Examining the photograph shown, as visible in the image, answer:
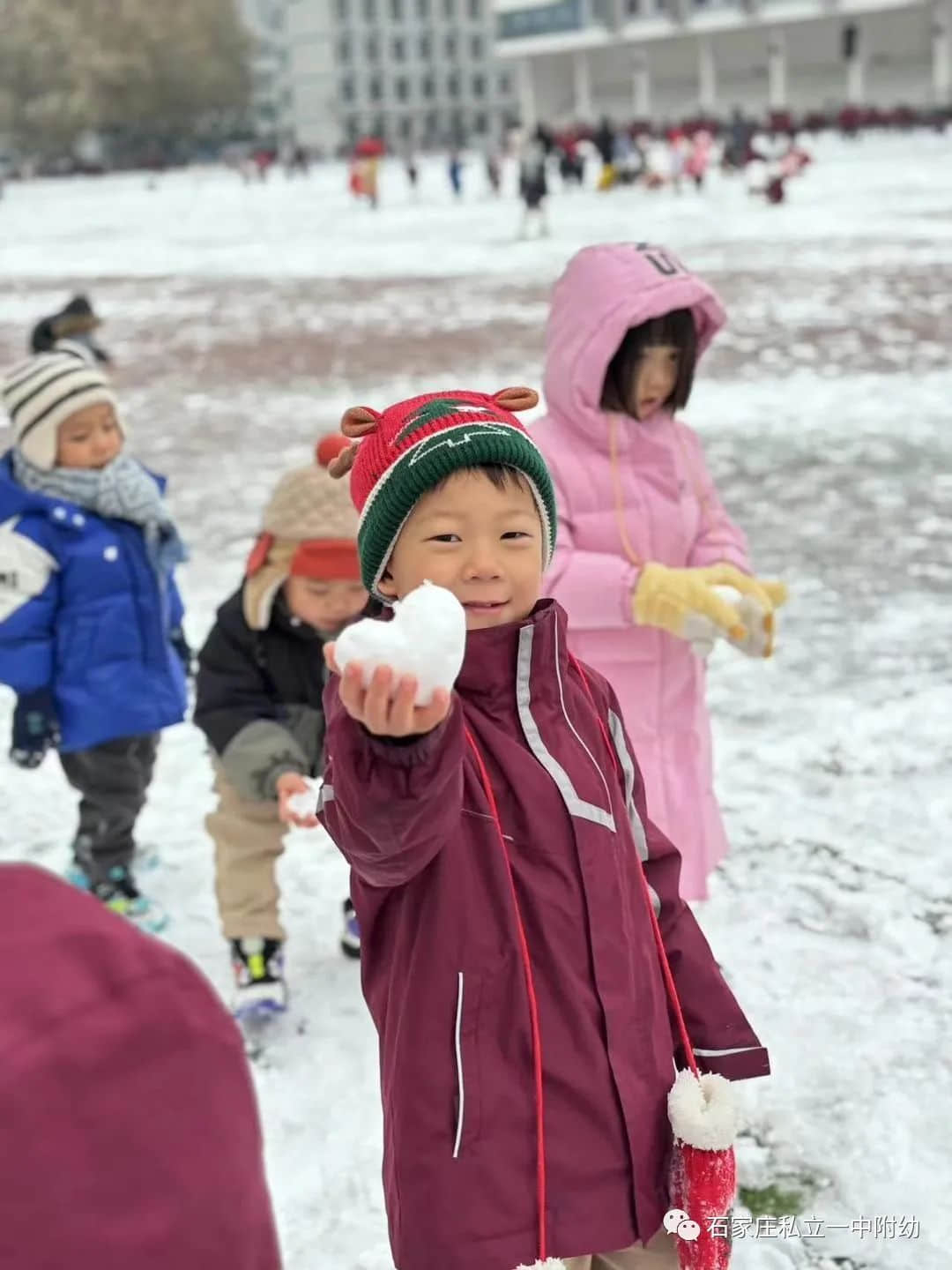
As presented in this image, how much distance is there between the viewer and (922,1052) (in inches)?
114

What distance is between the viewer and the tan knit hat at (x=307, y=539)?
2.84 metres

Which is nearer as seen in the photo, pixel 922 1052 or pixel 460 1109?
pixel 460 1109

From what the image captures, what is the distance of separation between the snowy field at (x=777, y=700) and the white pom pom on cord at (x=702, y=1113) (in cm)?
95

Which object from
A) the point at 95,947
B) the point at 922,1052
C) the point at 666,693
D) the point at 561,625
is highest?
the point at 95,947

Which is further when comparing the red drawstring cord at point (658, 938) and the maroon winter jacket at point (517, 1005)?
the red drawstring cord at point (658, 938)

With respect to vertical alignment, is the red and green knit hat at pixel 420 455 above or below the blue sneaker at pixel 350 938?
above

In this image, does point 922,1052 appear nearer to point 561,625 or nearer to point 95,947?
point 561,625

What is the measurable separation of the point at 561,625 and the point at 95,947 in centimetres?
103

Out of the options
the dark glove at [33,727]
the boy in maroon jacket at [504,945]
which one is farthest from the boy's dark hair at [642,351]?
the dark glove at [33,727]

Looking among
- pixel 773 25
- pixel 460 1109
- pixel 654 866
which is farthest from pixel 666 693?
pixel 773 25

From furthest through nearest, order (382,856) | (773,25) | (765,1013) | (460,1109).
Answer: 1. (773,25)
2. (765,1013)
3. (460,1109)
4. (382,856)

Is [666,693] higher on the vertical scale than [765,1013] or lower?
higher

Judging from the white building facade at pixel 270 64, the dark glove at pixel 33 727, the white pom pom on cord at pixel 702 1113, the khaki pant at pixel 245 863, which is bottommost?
the khaki pant at pixel 245 863

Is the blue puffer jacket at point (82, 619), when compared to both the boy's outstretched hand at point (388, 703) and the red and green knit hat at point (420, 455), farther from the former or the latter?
the boy's outstretched hand at point (388, 703)
